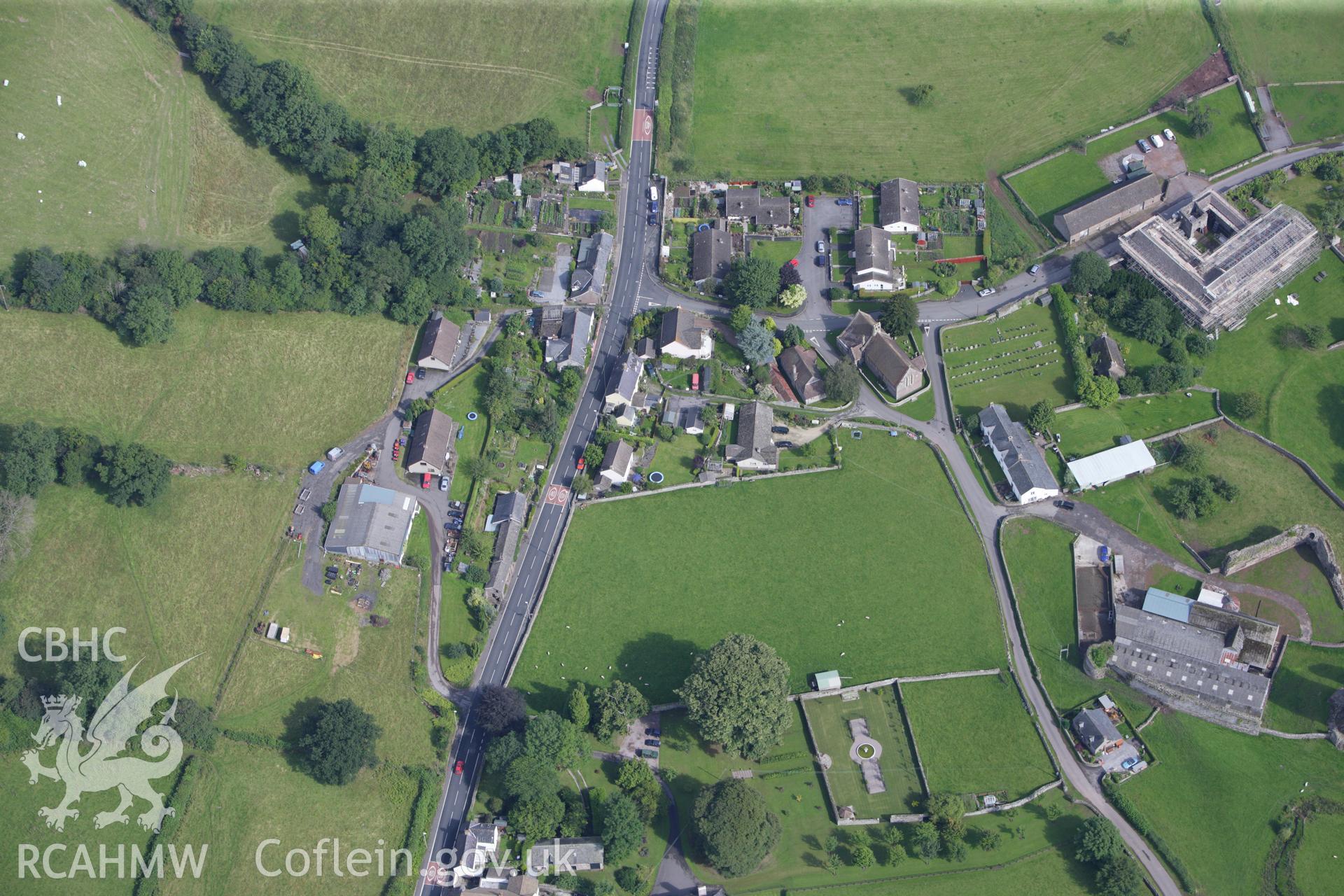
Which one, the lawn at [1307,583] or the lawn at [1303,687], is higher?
the lawn at [1307,583]

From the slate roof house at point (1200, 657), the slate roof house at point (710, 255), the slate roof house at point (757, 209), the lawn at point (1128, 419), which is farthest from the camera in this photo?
the slate roof house at point (757, 209)

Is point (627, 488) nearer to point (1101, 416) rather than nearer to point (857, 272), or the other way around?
point (857, 272)

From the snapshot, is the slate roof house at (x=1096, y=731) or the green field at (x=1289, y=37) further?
the green field at (x=1289, y=37)

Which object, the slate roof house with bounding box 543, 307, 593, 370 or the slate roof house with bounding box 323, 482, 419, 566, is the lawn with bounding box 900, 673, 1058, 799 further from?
the slate roof house with bounding box 323, 482, 419, 566

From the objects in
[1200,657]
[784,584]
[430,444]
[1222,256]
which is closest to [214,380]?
[430,444]

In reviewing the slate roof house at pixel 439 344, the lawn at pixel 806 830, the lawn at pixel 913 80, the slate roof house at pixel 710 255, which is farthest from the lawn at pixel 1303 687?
the slate roof house at pixel 439 344

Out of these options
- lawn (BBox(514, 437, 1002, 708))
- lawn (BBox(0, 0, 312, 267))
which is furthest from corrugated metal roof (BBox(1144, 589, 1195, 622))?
lawn (BBox(0, 0, 312, 267))

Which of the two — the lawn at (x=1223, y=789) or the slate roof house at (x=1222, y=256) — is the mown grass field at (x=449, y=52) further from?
the lawn at (x=1223, y=789)
